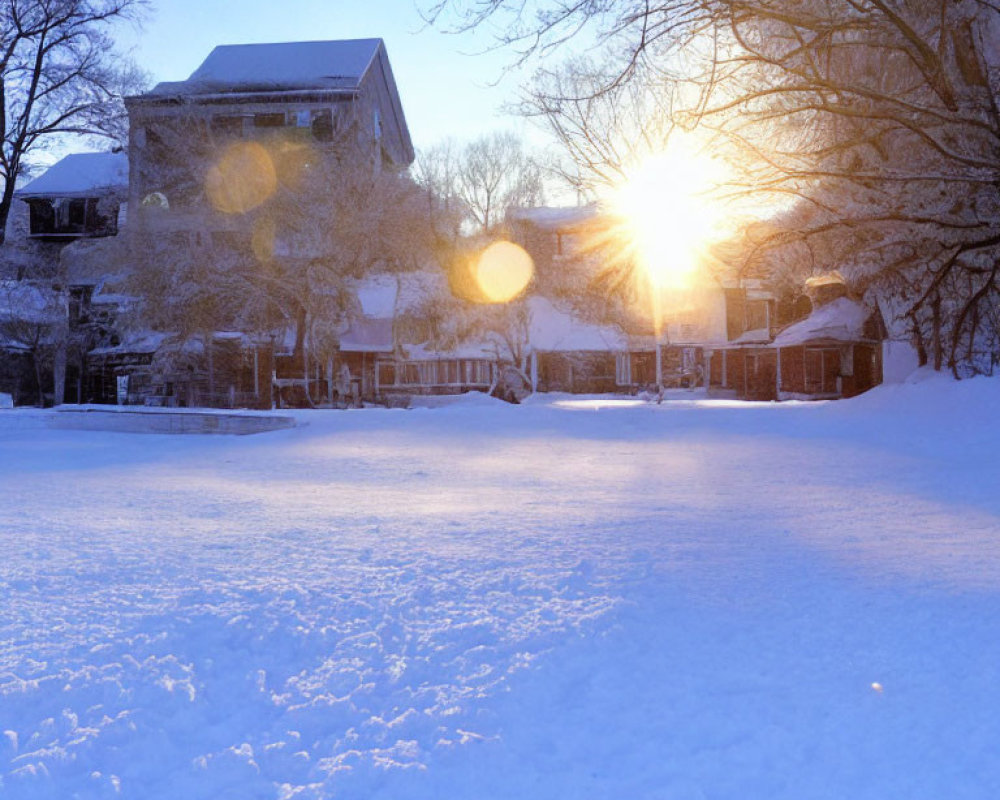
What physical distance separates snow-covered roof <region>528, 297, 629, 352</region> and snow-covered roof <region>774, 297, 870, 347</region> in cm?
718

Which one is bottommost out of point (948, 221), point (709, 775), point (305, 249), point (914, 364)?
point (709, 775)

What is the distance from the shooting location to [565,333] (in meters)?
33.8

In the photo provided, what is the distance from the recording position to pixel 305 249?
24.2m

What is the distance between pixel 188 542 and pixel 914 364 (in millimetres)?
16809

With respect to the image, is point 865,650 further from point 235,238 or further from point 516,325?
point 516,325

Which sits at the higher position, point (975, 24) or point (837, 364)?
point (975, 24)

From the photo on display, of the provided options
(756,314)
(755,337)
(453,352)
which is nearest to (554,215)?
(453,352)

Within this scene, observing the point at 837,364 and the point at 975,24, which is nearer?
the point at 975,24

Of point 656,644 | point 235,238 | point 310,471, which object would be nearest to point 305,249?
point 235,238

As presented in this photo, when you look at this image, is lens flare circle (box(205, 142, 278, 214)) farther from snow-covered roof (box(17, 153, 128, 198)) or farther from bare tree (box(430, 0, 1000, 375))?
bare tree (box(430, 0, 1000, 375))

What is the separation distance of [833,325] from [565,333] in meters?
10.8

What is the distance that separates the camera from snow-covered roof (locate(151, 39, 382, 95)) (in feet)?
97.8

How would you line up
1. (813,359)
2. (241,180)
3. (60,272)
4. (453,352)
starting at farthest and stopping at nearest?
1. (813,359)
2. (453,352)
3. (60,272)
4. (241,180)

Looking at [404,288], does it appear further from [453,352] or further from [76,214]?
[76,214]
